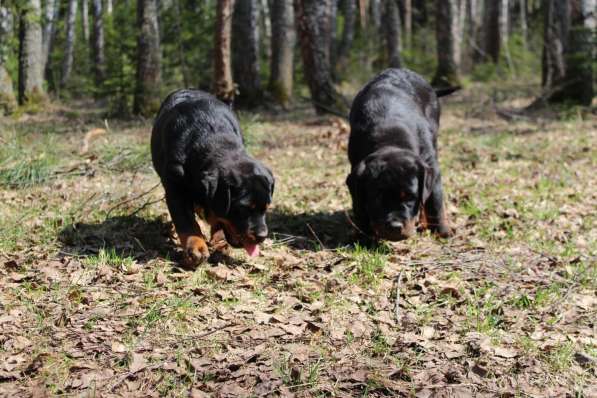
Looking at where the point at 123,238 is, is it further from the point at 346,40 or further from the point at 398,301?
the point at 346,40

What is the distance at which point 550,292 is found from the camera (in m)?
5.18

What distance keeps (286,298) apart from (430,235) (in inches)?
78.5

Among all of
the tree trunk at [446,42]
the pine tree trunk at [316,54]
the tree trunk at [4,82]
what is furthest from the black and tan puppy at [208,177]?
the tree trunk at [446,42]

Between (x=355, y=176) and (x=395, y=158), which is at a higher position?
(x=395, y=158)

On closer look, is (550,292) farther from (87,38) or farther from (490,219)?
(87,38)

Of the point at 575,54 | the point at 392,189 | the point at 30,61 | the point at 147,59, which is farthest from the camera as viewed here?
the point at 30,61

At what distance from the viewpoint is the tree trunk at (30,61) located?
14.1 m

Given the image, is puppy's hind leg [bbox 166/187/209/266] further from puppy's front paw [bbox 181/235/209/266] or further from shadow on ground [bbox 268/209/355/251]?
shadow on ground [bbox 268/209/355/251]

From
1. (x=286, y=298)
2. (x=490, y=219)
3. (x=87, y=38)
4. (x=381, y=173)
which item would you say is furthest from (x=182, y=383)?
(x=87, y=38)

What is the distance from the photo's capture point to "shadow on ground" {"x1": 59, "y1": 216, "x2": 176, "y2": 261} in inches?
227

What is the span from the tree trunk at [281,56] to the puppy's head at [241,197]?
33.8 feet

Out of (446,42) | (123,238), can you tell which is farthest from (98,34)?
(123,238)

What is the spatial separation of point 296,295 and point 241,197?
0.84 metres

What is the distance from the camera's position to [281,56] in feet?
50.8
